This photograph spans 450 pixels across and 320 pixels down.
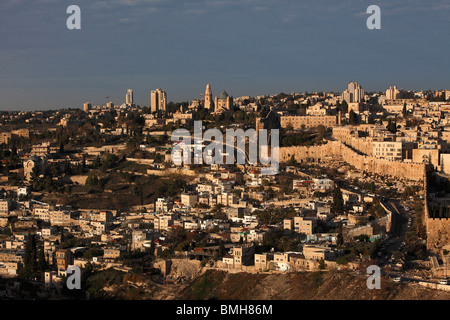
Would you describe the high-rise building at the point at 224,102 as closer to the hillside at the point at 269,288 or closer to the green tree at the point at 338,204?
the green tree at the point at 338,204

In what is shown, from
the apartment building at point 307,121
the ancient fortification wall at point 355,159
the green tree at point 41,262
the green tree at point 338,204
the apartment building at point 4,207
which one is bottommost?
the green tree at point 41,262

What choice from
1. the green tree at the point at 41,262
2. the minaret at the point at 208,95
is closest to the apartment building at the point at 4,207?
the green tree at the point at 41,262

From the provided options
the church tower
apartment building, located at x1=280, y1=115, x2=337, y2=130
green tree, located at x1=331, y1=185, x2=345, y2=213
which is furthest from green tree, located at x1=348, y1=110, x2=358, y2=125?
the church tower

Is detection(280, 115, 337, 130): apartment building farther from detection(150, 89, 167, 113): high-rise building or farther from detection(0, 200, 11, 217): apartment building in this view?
detection(150, 89, 167, 113): high-rise building

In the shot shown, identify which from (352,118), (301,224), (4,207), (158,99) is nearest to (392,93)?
(352,118)

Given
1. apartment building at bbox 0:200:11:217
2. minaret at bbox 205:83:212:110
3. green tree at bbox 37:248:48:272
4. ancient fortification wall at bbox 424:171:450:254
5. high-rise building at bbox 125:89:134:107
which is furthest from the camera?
high-rise building at bbox 125:89:134:107

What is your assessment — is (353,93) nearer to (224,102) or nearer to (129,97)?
(224,102)

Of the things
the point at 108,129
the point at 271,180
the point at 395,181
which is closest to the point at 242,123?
the point at 108,129
